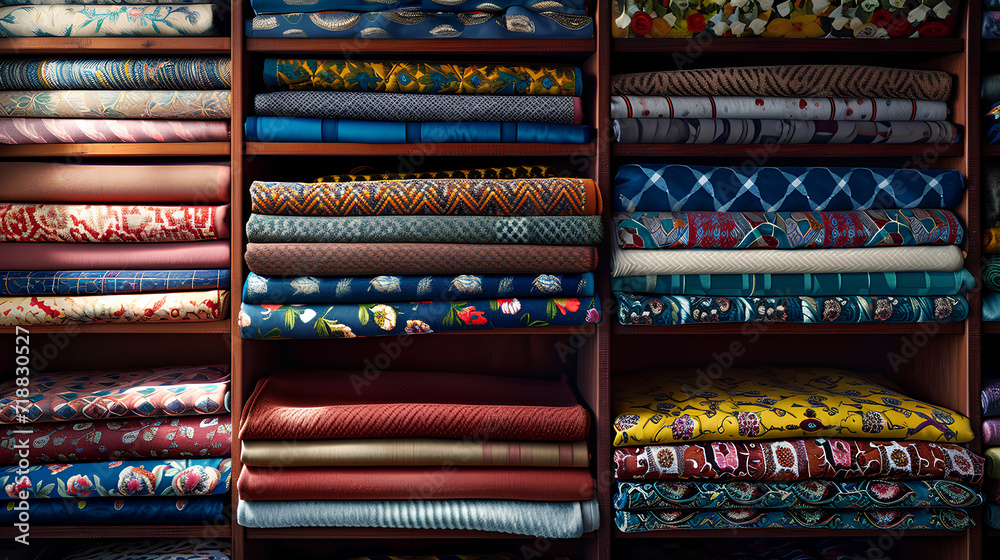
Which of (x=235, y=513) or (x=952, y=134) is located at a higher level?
(x=952, y=134)

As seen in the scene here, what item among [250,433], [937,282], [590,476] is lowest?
[590,476]

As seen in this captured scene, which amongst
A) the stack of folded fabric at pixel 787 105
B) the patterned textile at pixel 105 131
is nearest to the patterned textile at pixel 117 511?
the patterned textile at pixel 105 131

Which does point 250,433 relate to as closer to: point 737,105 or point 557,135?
point 557,135

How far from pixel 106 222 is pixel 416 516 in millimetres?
966

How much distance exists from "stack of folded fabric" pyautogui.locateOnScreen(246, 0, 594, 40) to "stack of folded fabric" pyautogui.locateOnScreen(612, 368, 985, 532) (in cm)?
92

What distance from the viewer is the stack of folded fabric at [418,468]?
1.18 metres

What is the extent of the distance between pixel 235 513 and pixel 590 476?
81 centimetres

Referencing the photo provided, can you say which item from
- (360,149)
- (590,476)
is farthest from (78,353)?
(590,476)

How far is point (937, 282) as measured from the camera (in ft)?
4.01

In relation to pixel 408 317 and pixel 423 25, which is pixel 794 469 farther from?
pixel 423 25

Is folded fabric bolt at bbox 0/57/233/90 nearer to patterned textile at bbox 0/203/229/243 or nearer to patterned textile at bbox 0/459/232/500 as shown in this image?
patterned textile at bbox 0/203/229/243

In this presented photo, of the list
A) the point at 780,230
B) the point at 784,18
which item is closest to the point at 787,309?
the point at 780,230

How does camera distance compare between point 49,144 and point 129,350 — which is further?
point 129,350

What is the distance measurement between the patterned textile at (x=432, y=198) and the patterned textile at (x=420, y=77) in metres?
0.23
